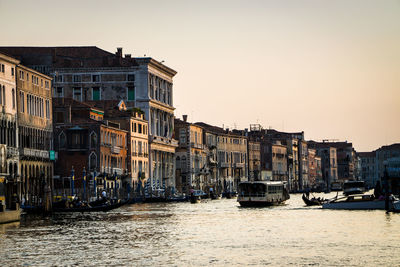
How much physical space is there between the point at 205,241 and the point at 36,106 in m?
36.7

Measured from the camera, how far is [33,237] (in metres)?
38.7

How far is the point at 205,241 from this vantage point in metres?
36.3

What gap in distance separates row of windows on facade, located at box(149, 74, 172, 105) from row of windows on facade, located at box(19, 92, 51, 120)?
94.5 feet

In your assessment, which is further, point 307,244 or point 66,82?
point 66,82

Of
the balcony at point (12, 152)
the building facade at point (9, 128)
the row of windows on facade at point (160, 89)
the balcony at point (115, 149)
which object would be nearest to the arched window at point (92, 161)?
the balcony at point (115, 149)

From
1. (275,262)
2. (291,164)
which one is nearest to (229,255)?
(275,262)

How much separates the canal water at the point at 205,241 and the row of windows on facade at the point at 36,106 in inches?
647

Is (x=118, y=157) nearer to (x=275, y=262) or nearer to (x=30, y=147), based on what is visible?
(x=30, y=147)

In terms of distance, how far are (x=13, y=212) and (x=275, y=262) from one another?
22.7m

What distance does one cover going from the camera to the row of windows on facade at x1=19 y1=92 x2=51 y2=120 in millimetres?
67081

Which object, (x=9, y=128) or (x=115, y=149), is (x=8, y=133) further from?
(x=115, y=149)

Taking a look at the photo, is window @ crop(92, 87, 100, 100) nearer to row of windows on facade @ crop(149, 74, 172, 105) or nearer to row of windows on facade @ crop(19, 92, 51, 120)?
row of windows on facade @ crop(149, 74, 172, 105)

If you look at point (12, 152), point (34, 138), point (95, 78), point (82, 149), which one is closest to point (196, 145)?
point (95, 78)

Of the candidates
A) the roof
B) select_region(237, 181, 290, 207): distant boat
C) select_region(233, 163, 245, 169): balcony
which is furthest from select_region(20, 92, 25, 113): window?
select_region(233, 163, 245, 169): balcony
